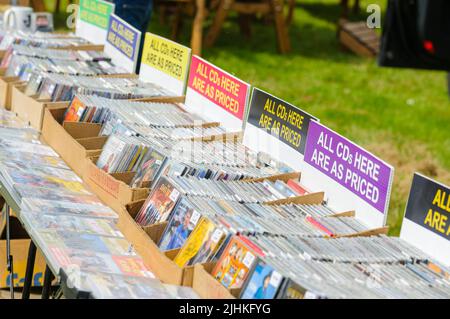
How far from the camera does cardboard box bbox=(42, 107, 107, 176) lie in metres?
3.89

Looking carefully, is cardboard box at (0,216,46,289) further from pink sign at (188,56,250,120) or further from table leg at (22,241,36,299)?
pink sign at (188,56,250,120)

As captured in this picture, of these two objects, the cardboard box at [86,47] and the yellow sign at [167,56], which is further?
the cardboard box at [86,47]

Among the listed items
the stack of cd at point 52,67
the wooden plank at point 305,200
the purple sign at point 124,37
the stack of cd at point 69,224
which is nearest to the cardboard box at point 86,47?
the purple sign at point 124,37

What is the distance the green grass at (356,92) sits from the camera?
744 centimetres

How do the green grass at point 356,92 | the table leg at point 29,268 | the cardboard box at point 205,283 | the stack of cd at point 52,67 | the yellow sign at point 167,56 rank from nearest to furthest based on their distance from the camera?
the cardboard box at point 205,283, the table leg at point 29,268, the yellow sign at point 167,56, the stack of cd at point 52,67, the green grass at point 356,92

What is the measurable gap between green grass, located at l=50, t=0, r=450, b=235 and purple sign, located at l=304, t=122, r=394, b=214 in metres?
2.33

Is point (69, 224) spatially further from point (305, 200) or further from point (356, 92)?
point (356, 92)

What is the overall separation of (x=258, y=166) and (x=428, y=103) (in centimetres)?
607

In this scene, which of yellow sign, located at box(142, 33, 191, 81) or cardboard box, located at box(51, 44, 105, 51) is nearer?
yellow sign, located at box(142, 33, 191, 81)

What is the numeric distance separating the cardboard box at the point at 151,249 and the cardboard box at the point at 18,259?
1.06 meters

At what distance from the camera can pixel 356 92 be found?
9.55 meters

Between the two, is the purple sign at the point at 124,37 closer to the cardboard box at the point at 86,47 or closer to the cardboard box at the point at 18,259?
the cardboard box at the point at 86,47

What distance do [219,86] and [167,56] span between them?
646mm
